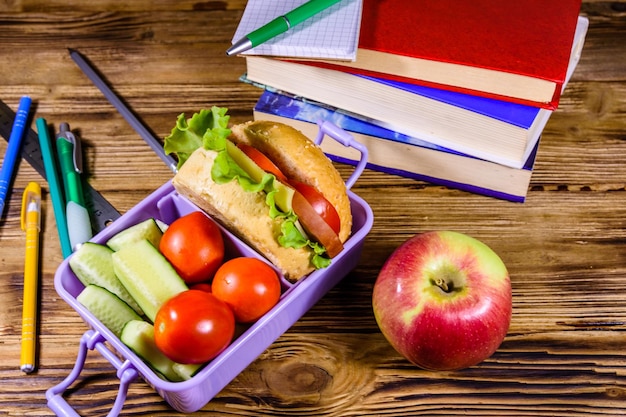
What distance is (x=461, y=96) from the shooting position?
1115 millimetres

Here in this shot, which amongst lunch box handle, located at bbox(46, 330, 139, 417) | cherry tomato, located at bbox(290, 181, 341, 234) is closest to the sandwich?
cherry tomato, located at bbox(290, 181, 341, 234)

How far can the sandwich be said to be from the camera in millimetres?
900

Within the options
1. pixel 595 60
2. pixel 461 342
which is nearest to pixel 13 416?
pixel 461 342

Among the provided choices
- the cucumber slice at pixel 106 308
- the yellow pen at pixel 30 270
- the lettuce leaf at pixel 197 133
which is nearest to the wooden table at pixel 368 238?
the yellow pen at pixel 30 270

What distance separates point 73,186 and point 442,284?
0.62m

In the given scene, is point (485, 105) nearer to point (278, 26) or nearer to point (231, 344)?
point (278, 26)

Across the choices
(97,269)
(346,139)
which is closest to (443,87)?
(346,139)

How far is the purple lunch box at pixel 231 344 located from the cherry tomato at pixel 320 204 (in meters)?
0.05

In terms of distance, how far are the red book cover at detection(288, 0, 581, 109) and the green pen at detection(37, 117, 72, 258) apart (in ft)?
1.54

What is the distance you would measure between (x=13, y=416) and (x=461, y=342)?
0.59 m

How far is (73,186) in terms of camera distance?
1.18 metres

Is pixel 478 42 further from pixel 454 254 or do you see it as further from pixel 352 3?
pixel 454 254

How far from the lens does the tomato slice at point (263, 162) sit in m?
0.93

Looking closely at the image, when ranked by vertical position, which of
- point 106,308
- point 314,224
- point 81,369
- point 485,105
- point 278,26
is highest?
point 278,26
